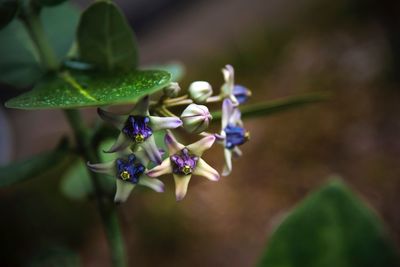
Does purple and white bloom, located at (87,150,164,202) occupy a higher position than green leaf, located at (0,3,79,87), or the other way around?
green leaf, located at (0,3,79,87)

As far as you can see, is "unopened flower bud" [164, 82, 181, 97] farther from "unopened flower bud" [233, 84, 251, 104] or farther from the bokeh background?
the bokeh background

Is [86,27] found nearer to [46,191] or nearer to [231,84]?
[231,84]

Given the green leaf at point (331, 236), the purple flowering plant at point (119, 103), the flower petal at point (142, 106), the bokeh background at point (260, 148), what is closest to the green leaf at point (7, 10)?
the purple flowering plant at point (119, 103)

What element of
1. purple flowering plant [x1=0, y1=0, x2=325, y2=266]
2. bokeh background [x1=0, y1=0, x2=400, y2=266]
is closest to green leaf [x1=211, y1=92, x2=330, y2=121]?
purple flowering plant [x1=0, y1=0, x2=325, y2=266]

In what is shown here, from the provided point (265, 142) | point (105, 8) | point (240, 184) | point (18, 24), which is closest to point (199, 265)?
point (240, 184)

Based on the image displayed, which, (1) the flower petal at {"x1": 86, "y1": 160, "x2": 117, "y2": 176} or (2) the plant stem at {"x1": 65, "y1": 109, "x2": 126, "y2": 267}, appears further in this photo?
(2) the plant stem at {"x1": 65, "y1": 109, "x2": 126, "y2": 267}

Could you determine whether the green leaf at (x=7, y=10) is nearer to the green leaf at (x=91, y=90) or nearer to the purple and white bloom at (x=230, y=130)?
the green leaf at (x=91, y=90)

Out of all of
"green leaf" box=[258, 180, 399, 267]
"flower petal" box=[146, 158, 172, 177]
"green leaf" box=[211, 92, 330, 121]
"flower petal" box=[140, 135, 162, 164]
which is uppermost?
"flower petal" box=[140, 135, 162, 164]
